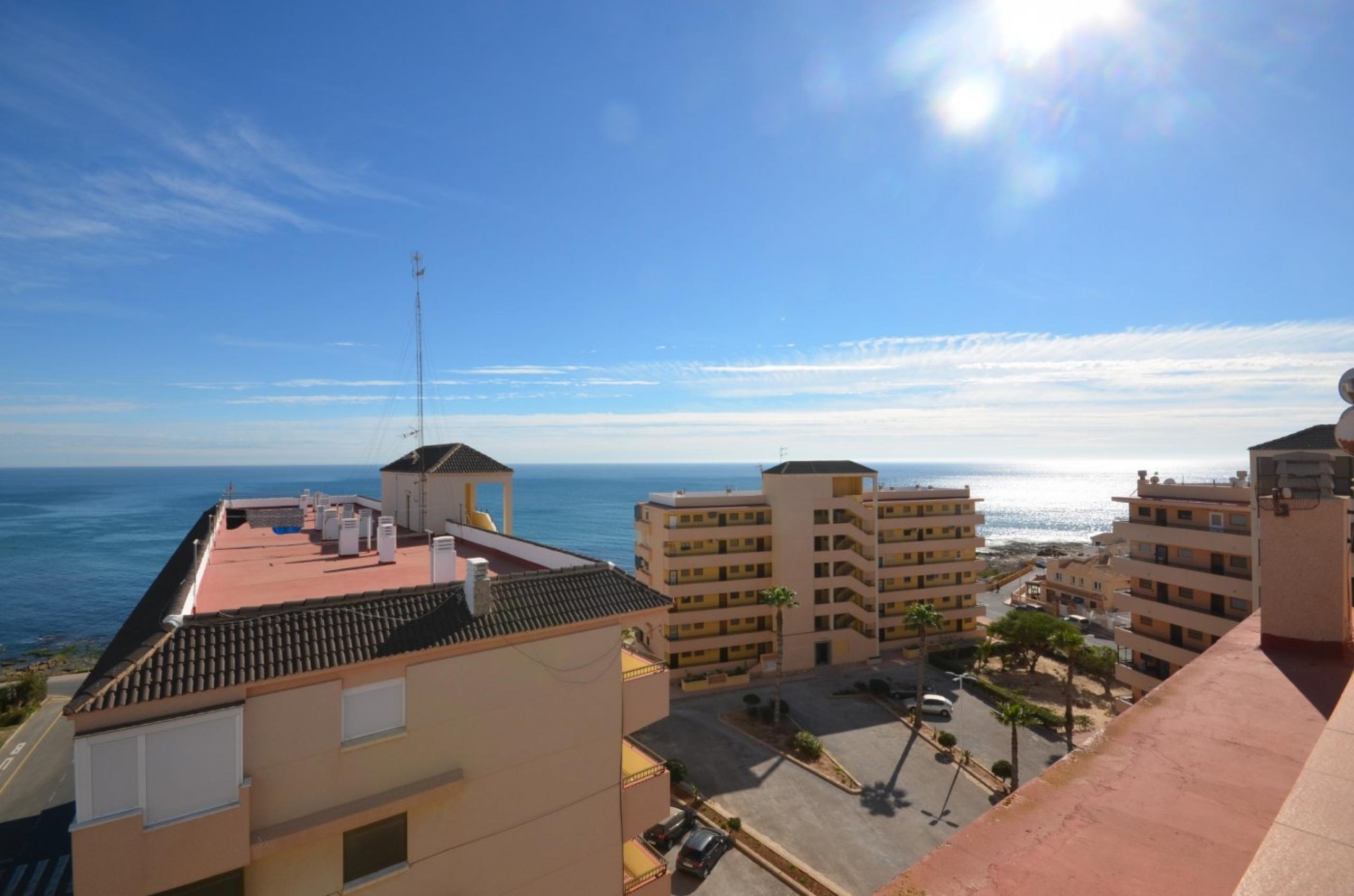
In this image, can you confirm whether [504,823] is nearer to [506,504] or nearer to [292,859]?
[292,859]

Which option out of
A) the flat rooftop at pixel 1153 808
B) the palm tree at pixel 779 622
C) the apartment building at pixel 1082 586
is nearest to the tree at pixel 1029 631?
the palm tree at pixel 779 622

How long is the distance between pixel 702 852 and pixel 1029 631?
37029 mm

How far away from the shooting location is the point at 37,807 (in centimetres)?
3206

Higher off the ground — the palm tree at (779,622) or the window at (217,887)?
the window at (217,887)

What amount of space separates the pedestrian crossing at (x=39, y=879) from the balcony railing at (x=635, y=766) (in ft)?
86.7

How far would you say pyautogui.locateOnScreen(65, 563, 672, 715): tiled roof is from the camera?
406 inches

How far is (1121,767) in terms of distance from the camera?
4.42m

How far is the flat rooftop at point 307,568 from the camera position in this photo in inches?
648

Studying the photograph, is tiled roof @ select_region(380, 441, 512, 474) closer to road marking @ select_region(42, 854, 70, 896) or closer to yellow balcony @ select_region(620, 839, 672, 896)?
yellow balcony @ select_region(620, 839, 672, 896)

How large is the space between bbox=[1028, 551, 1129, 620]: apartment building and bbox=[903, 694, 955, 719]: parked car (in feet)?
134

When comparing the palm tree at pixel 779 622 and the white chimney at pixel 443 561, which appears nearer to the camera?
the white chimney at pixel 443 561

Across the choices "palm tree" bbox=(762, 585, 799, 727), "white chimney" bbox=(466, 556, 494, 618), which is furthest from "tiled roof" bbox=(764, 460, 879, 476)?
Answer: "white chimney" bbox=(466, 556, 494, 618)

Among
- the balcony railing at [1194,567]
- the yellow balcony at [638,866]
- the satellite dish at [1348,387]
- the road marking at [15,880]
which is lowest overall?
the road marking at [15,880]

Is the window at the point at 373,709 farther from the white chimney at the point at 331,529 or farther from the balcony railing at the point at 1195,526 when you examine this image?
the balcony railing at the point at 1195,526
